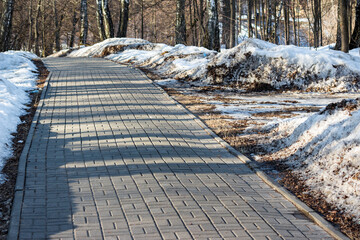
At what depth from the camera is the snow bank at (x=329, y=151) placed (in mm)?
5754

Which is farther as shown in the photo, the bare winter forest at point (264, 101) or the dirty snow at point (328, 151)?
the bare winter forest at point (264, 101)

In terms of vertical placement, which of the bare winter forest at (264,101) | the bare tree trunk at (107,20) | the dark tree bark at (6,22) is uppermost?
the bare tree trunk at (107,20)

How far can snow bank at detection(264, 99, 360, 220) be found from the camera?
5754 mm

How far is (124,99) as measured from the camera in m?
12.9

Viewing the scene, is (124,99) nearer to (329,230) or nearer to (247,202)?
(247,202)

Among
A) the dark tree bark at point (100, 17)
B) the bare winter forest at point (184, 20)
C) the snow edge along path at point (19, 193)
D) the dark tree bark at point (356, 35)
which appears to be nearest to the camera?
the snow edge along path at point (19, 193)

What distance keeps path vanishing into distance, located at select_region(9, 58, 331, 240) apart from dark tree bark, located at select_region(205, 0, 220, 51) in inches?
441

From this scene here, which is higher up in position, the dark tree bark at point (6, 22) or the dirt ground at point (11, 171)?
the dark tree bark at point (6, 22)

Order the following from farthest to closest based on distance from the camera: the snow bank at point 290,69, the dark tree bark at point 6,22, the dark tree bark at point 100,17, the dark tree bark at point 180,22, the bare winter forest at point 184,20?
the dark tree bark at point 100,17
the dark tree bark at point 180,22
the bare winter forest at point 184,20
the dark tree bark at point 6,22
the snow bank at point 290,69

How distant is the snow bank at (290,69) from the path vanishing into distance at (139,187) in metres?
5.13

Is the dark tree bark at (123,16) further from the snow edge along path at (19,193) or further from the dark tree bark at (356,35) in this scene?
the snow edge along path at (19,193)

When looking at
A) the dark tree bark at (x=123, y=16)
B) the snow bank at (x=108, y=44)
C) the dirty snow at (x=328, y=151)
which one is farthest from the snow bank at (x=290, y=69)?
the dark tree bark at (x=123, y=16)

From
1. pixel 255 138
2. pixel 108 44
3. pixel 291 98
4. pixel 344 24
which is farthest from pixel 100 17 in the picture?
pixel 255 138

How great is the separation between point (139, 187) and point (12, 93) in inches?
311
